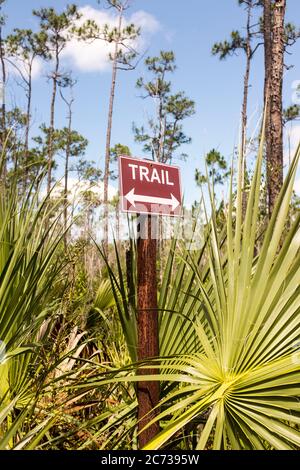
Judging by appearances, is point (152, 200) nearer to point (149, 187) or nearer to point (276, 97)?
point (149, 187)

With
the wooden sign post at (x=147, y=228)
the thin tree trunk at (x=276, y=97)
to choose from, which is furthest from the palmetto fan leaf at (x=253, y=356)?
the thin tree trunk at (x=276, y=97)

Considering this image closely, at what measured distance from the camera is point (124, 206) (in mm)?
1753

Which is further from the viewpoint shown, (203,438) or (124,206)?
(124,206)

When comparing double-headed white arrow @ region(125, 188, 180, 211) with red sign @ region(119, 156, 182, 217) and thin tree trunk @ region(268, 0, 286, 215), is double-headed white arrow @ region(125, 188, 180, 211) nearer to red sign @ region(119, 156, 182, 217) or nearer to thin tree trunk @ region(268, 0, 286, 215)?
red sign @ region(119, 156, 182, 217)

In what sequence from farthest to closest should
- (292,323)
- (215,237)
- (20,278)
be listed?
(20,278) < (215,237) < (292,323)

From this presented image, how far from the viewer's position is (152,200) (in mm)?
1851

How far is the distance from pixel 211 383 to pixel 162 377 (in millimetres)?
155

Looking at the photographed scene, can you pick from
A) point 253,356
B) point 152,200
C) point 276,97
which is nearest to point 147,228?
point 152,200

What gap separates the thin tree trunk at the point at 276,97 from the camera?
6.82 metres

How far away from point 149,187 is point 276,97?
581 centimetres

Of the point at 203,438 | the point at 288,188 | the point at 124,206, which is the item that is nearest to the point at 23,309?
the point at 124,206

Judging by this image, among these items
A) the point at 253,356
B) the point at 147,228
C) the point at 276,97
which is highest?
the point at 276,97

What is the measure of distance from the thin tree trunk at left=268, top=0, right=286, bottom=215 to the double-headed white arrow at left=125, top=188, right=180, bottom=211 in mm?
4985
